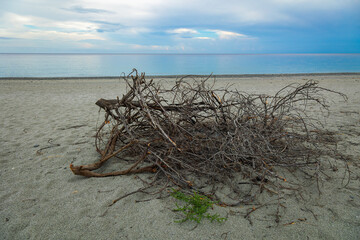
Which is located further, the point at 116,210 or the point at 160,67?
the point at 160,67

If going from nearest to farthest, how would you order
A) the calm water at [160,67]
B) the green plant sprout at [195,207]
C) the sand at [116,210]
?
the sand at [116,210] < the green plant sprout at [195,207] < the calm water at [160,67]

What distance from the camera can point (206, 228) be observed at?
189 centimetres

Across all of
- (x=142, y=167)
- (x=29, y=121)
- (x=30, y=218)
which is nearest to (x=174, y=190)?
(x=142, y=167)

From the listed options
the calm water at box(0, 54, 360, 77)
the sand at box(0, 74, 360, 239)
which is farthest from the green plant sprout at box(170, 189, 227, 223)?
the calm water at box(0, 54, 360, 77)

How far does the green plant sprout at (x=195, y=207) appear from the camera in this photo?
6.46 feet

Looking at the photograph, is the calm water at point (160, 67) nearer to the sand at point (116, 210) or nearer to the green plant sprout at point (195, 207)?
the sand at point (116, 210)

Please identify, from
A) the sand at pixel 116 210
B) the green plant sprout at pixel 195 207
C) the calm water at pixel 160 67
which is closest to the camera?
the sand at pixel 116 210

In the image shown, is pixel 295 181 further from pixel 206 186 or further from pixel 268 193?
pixel 206 186

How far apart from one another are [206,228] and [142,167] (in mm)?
1178

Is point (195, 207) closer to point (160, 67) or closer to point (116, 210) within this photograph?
point (116, 210)

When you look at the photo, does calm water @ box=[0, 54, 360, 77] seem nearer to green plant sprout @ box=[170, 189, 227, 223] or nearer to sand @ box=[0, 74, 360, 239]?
sand @ box=[0, 74, 360, 239]

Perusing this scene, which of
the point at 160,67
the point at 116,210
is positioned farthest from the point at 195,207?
the point at 160,67

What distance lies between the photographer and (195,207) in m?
2.08

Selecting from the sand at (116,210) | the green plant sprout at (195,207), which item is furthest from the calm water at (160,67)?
the green plant sprout at (195,207)
